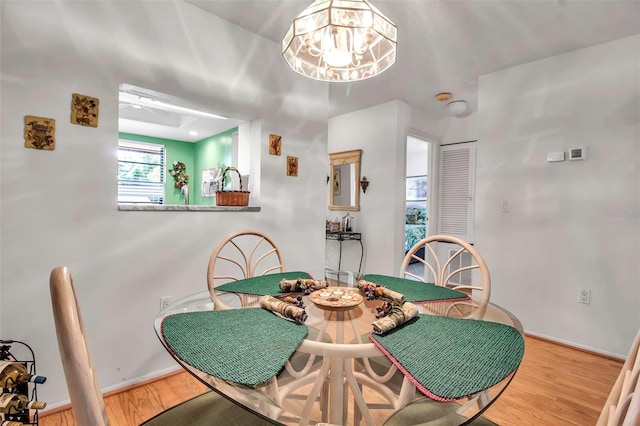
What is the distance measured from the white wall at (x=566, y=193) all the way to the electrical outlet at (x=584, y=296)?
0.09 feet

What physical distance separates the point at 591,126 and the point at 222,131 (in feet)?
14.5

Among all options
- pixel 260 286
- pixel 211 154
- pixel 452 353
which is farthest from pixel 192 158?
pixel 452 353

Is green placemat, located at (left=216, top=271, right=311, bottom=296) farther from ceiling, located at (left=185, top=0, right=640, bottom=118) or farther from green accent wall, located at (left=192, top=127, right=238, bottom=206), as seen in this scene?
green accent wall, located at (left=192, top=127, right=238, bottom=206)

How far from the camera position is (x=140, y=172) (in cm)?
540

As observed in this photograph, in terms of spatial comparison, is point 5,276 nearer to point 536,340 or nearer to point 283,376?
point 283,376

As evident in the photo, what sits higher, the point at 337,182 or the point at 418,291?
the point at 337,182

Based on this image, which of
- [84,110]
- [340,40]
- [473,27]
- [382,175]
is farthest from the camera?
[382,175]

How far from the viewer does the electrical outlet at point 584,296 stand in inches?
97.1

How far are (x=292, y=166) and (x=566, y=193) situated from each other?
227cm

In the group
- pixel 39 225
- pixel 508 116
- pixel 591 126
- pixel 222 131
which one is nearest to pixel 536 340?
pixel 591 126

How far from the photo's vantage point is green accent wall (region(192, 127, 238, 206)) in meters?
4.78

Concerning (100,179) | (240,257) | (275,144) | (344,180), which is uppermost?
(275,144)

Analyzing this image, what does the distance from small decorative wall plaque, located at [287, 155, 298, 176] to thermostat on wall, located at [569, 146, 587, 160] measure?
2240 mm

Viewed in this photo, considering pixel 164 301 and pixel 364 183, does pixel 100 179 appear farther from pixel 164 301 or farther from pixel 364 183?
pixel 364 183
